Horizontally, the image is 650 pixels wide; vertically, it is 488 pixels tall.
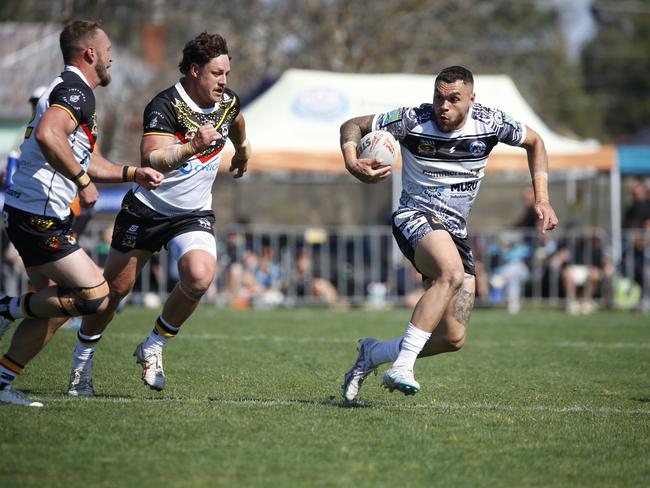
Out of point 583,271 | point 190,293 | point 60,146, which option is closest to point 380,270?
point 583,271

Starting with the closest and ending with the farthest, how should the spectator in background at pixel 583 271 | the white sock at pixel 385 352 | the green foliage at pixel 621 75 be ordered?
the white sock at pixel 385 352 < the spectator in background at pixel 583 271 < the green foliage at pixel 621 75

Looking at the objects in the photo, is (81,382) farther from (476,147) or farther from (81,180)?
(476,147)

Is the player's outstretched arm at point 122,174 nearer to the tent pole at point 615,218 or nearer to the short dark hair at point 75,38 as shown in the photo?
the short dark hair at point 75,38

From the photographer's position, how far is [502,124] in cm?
691

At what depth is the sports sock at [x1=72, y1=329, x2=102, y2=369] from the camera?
6852 mm

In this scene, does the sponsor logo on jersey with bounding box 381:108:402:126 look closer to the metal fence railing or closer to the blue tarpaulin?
the metal fence railing

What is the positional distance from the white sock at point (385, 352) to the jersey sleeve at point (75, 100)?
234 centimetres

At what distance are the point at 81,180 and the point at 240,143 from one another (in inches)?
75.0

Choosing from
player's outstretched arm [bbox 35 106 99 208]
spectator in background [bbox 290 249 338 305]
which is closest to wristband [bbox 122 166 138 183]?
player's outstretched arm [bbox 35 106 99 208]

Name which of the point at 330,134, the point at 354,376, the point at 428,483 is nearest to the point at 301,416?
the point at 354,376

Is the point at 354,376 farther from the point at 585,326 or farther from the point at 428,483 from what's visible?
the point at 585,326

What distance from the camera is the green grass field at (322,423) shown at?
4.73 metres

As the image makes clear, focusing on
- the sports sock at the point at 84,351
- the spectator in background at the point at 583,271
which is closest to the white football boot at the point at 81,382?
the sports sock at the point at 84,351

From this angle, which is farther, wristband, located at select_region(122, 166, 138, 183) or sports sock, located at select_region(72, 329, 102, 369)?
sports sock, located at select_region(72, 329, 102, 369)
